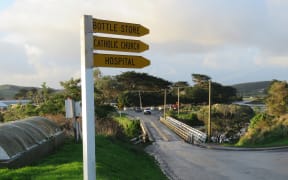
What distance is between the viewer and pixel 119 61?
7086 millimetres

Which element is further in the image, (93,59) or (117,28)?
(117,28)

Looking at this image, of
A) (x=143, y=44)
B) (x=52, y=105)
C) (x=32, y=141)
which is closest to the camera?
(x=143, y=44)

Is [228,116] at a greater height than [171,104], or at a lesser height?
lesser

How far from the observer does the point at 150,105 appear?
131 metres

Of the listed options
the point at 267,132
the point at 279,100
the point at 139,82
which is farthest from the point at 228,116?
the point at 139,82

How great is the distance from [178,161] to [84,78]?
21.6 meters

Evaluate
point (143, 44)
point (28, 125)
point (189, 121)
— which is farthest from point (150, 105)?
point (143, 44)

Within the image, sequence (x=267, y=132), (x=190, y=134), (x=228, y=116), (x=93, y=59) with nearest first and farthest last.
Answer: (x=93, y=59) < (x=267, y=132) < (x=190, y=134) < (x=228, y=116)

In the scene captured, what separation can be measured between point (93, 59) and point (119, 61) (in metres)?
0.43

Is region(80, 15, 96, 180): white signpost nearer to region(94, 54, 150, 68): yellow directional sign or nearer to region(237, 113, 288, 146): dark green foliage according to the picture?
region(94, 54, 150, 68): yellow directional sign

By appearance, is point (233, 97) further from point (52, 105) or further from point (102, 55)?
point (102, 55)

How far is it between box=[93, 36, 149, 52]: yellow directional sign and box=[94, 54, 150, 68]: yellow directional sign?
104 millimetres

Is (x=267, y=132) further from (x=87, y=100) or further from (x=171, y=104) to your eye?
(x=171, y=104)

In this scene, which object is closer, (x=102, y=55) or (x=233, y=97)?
(x=102, y=55)
